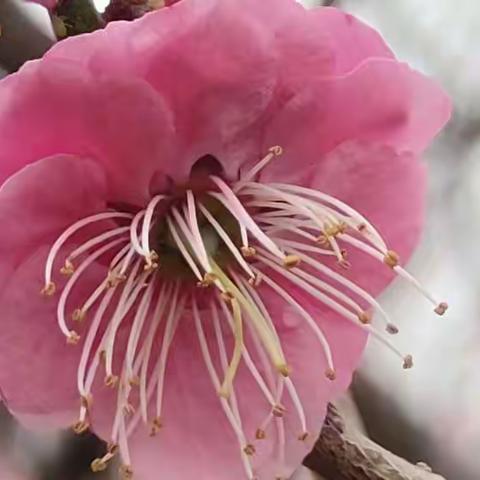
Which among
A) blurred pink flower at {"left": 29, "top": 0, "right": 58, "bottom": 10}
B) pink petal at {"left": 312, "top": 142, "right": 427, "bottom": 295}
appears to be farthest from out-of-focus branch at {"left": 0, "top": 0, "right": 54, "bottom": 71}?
pink petal at {"left": 312, "top": 142, "right": 427, "bottom": 295}

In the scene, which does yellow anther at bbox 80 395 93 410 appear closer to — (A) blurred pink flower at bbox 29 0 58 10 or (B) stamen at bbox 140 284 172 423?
(B) stamen at bbox 140 284 172 423

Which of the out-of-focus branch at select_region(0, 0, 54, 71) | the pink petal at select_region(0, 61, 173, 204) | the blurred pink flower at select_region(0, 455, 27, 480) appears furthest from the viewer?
the blurred pink flower at select_region(0, 455, 27, 480)

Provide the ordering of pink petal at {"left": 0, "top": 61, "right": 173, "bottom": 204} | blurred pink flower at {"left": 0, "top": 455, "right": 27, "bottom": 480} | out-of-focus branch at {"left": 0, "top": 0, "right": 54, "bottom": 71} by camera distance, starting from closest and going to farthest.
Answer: pink petal at {"left": 0, "top": 61, "right": 173, "bottom": 204} → out-of-focus branch at {"left": 0, "top": 0, "right": 54, "bottom": 71} → blurred pink flower at {"left": 0, "top": 455, "right": 27, "bottom": 480}

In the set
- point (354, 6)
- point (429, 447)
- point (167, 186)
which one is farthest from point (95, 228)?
point (354, 6)

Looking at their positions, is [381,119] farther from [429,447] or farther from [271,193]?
[429,447]

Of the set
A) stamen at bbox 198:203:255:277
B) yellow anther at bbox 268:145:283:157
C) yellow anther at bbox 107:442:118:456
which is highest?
yellow anther at bbox 268:145:283:157

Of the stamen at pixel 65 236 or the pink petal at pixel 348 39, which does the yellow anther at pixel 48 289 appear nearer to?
the stamen at pixel 65 236
